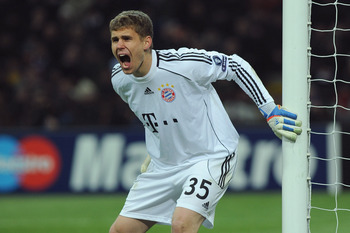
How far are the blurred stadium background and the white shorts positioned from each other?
13.3 ft

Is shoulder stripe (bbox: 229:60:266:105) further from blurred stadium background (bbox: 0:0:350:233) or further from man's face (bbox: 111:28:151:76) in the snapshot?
blurred stadium background (bbox: 0:0:350:233)

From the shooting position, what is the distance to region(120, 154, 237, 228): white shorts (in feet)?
15.4

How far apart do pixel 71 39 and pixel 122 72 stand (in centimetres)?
998

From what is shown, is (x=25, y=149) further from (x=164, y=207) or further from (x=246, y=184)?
(x=164, y=207)

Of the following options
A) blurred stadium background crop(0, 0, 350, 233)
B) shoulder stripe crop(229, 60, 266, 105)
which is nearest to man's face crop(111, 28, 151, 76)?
shoulder stripe crop(229, 60, 266, 105)

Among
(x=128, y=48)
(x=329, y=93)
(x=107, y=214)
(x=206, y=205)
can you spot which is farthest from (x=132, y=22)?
(x=329, y=93)

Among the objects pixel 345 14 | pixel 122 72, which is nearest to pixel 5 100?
pixel 345 14

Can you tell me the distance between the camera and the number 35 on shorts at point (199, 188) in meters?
4.65

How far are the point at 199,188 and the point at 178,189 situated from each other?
10.9 inches

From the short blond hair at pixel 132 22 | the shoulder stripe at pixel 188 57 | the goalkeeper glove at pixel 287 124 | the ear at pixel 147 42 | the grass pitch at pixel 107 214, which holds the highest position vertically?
the short blond hair at pixel 132 22

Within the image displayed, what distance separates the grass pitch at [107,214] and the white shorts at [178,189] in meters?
3.59

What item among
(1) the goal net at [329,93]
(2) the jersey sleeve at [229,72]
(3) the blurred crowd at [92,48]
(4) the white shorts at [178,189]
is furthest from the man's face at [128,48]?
(3) the blurred crowd at [92,48]

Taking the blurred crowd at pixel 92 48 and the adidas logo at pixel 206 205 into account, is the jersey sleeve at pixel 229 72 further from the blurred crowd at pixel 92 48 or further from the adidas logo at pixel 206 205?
the blurred crowd at pixel 92 48

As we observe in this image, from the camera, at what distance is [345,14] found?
14781 millimetres
